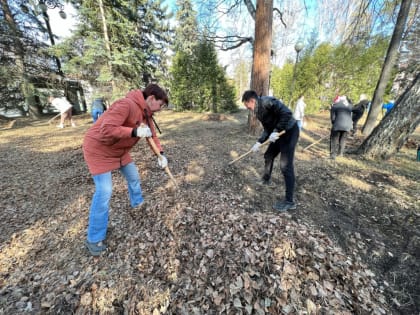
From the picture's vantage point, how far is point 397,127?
4129mm

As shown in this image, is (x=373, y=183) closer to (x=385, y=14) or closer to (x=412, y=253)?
(x=412, y=253)

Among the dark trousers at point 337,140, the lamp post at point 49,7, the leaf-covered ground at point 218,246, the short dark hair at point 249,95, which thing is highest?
the lamp post at point 49,7

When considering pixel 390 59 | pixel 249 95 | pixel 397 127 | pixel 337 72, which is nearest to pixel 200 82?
pixel 337 72

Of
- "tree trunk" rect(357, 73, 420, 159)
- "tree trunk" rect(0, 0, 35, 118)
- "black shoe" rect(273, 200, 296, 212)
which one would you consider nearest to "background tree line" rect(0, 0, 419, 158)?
"tree trunk" rect(0, 0, 35, 118)

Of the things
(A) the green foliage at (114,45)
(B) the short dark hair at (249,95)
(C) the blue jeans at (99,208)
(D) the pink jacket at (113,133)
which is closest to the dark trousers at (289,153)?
(B) the short dark hair at (249,95)

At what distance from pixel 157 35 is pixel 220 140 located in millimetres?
11944

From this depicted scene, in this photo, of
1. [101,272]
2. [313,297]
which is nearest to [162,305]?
[101,272]

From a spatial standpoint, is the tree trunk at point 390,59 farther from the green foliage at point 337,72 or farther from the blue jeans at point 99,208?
the blue jeans at point 99,208

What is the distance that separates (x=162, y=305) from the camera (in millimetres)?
1552

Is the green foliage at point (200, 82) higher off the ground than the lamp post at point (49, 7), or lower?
lower

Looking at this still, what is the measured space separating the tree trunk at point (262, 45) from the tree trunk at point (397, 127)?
313 centimetres

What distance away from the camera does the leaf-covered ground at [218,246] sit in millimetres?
1577

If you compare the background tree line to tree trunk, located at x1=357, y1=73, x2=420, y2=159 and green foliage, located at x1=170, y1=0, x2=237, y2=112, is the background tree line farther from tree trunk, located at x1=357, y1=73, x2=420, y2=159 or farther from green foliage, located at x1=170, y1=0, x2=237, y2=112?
tree trunk, located at x1=357, y1=73, x2=420, y2=159

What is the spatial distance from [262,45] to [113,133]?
5.67 metres
